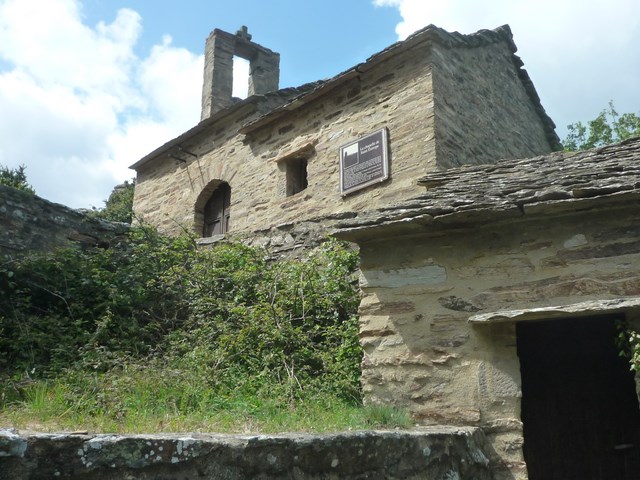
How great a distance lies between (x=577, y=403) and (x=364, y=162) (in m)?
5.11

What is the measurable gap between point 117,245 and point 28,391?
396cm

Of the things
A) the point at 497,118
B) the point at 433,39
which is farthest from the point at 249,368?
the point at 497,118

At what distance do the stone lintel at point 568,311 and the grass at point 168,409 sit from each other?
91 centimetres

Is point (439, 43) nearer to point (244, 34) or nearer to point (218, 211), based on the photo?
point (218, 211)

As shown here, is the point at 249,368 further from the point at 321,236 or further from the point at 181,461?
the point at 181,461

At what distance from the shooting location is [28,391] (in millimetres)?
4324

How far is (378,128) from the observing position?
980 centimetres

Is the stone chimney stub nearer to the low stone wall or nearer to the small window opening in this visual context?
the small window opening

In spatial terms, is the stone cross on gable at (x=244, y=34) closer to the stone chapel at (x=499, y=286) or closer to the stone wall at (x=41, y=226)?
the stone chapel at (x=499, y=286)

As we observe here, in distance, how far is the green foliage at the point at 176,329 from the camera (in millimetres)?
4539

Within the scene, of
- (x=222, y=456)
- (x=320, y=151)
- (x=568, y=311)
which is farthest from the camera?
(x=320, y=151)

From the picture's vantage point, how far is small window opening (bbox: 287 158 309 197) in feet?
36.9

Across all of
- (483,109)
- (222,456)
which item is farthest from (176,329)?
(483,109)

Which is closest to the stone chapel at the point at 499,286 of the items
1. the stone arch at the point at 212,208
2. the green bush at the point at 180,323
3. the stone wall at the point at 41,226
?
the green bush at the point at 180,323
